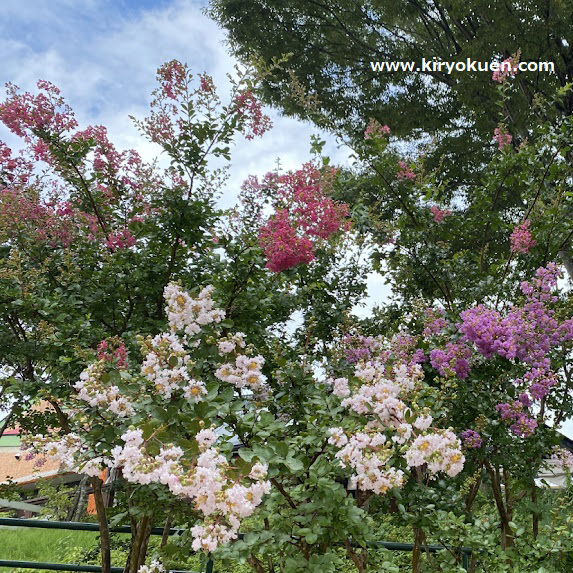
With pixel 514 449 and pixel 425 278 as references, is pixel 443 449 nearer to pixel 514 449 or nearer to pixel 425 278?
pixel 514 449

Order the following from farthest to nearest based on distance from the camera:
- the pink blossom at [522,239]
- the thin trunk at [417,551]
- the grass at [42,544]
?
the grass at [42,544], the pink blossom at [522,239], the thin trunk at [417,551]

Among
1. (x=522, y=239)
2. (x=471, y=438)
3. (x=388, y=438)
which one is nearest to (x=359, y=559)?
(x=388, y=438)

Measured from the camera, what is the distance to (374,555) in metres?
2.54

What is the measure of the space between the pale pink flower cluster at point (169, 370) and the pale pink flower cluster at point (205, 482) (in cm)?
27

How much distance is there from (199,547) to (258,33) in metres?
7.03

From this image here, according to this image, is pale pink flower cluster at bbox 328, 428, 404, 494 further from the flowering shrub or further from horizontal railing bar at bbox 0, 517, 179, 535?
horizontal railing bar at bbox 0, 517, 179, 535

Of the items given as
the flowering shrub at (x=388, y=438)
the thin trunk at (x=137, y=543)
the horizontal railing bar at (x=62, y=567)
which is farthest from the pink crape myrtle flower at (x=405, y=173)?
the horizontal railing bar at (x=62, y=567)

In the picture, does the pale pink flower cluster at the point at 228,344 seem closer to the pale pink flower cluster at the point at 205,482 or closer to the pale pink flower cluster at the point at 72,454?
the pale pink flower cluster at the point at 205,482

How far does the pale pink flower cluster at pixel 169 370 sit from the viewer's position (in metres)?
1.80

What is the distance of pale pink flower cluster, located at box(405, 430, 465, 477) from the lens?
5.35 ft

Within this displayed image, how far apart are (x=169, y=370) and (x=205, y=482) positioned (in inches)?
20.9

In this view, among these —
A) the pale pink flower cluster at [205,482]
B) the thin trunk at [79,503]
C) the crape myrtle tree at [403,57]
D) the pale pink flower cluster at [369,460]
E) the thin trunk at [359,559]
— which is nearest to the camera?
the pale pink flower cluster at [205,482]

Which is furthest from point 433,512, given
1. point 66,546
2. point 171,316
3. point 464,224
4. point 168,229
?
point 66,546

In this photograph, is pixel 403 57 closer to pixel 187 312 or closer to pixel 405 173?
pixel 405 173
